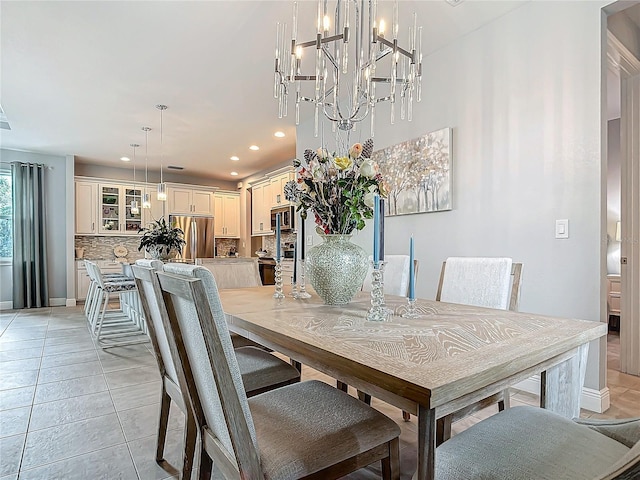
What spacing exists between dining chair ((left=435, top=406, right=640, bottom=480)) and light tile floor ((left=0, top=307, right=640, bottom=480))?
2.65 ft

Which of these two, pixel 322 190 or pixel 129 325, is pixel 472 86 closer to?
pixel 322 190

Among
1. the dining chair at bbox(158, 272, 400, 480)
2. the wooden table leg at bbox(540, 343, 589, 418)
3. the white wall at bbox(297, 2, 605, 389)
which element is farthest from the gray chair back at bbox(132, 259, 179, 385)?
the white wall at bbox(297, 2, 605, 389)

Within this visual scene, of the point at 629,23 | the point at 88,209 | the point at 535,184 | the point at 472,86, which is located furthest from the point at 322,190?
the point at 88,209

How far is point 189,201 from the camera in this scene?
25.0 feet

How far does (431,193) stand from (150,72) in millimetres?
2732

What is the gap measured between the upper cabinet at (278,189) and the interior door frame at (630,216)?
422 cm

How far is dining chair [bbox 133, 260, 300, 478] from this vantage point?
1320 millimetres

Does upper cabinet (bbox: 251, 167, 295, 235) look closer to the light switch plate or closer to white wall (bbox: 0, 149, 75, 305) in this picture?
white wall (bbox: 0, 149, 75, 305)

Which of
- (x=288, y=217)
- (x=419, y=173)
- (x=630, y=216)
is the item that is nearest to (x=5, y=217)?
(x=288, y=217)

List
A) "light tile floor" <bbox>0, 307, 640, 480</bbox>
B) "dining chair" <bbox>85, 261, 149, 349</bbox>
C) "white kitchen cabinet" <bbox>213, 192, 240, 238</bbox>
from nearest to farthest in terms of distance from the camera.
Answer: "light tile floor" <bbox>0, 307, 640, 480</bbox> < "dining chair" <bbox>85, 261, 149, 349</bbox> < "white kitchen cabinet" <bbox>213, 192, 240, 238</bbox>

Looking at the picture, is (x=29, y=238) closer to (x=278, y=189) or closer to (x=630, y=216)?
(x=278, y=189)

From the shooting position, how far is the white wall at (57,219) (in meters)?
6.30

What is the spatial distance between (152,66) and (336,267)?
9.34 ft

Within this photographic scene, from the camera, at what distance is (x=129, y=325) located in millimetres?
4746
